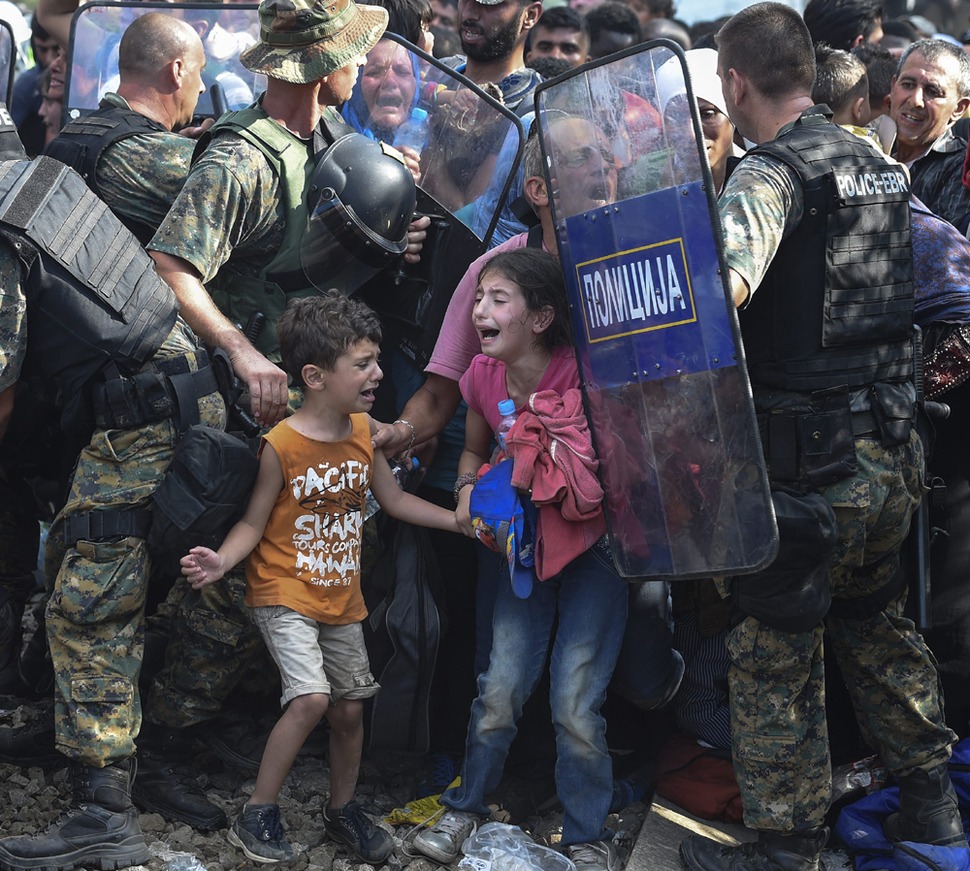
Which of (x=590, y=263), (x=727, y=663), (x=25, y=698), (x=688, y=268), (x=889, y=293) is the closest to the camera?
(x=688, y=268)

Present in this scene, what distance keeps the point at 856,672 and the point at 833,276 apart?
111 centimetres

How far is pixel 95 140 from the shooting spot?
377 centimetres

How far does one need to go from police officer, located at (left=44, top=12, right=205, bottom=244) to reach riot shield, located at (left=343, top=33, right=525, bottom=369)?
2.21ft

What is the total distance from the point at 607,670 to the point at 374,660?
2.33 ft

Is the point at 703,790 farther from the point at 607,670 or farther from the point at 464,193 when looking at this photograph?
the point at 464,193

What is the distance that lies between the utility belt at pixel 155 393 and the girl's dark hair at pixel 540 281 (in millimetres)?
813

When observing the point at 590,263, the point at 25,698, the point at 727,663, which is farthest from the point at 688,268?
the point at 25,698

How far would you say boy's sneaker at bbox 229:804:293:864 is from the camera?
3.21 metres

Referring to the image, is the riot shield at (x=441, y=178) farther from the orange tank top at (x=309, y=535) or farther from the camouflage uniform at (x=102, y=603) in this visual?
the camouflage uniform at (x=102, y=603)

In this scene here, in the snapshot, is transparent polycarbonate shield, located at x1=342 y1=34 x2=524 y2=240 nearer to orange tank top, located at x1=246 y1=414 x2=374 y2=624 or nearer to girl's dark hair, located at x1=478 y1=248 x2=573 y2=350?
girl's dark hair, located at x1=478 y1=248 x2=573 y2=350

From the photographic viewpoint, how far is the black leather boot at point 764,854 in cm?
334

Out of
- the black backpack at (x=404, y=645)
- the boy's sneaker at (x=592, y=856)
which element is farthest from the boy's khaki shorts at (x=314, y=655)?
the boy's sneaker at (x=592, y=856)

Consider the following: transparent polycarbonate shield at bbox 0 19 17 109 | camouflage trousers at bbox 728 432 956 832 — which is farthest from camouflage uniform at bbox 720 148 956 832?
transparent polycarbonate shield at bbox 0 19 17 109

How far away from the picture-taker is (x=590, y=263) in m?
3.03
